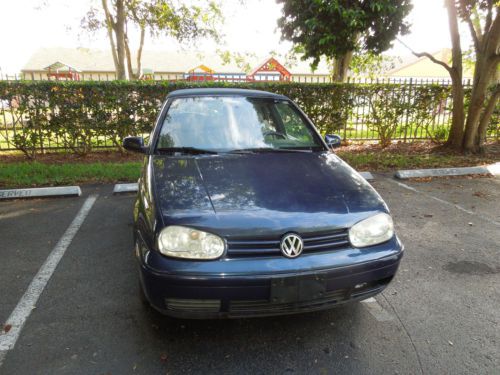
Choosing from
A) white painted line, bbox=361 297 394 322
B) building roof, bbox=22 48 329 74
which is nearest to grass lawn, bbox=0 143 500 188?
white painted line, bbox=361 297 394 322

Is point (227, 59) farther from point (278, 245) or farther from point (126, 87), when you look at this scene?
point (278, 245)

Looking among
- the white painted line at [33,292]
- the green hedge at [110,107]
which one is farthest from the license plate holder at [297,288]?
the green hedge at [110,107]

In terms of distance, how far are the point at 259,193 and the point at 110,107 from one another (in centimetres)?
668

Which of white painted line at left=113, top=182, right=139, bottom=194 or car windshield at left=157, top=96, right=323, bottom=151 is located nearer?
car windshield at left=157, top=96, right=323, bottom=151

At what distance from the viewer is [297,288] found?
2113mm

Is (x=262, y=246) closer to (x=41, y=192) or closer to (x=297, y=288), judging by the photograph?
(x=297, y=288)

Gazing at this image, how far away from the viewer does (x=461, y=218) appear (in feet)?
16.1

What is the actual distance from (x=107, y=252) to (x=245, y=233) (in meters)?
2.19

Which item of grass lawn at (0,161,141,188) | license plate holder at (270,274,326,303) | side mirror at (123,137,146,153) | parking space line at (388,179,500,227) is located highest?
side mirror at (123,137,146,153)

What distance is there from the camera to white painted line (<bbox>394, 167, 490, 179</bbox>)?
7.13 meters

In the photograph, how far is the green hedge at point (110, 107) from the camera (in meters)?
7.86

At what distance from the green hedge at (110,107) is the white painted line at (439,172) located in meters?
2.97

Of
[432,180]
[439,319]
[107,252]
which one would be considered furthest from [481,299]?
[432,180]

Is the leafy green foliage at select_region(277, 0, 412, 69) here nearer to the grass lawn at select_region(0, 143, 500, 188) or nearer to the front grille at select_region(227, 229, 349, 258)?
the grass lawn at select_region(0, 143, 500, 188)
